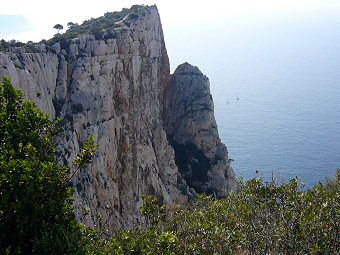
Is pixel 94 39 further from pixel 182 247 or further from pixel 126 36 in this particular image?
pixel 182 247

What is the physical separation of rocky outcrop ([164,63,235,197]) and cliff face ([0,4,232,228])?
266 mm

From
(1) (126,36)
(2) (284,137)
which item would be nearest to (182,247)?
(1) (126,36)

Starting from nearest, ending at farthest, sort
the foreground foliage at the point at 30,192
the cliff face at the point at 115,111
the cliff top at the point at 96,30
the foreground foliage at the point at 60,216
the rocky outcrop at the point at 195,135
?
the foreground foliage at the point at 30,192, the foreground foliage at the point at 60,216, the cliff face at the point at 115,111, the cliff top at the point at 96,30, the rocky outcrop at the point at 195,135

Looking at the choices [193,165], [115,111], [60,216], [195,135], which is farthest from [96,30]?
[60,216]

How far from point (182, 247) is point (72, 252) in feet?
27.2

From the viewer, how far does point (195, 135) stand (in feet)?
257

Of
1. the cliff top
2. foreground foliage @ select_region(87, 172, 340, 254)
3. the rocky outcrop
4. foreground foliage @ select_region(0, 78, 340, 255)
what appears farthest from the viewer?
the rocky outcrop

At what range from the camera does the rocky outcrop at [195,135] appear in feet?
251

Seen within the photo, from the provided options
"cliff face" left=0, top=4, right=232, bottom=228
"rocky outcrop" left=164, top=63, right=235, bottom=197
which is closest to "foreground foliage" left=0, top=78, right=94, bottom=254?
"cliff face" left=0, top=4, right=232, bottom=228

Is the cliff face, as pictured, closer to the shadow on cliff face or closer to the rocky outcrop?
the rocky outcrop

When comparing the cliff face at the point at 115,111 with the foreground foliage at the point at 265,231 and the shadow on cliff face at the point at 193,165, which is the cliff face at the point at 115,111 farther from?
the foreground foliage at the point at 265,231

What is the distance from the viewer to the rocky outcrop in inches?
3009

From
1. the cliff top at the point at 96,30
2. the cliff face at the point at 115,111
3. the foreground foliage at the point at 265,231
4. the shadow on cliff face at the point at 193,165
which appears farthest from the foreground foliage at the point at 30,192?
the shadow on cliff face at the point at 193,165

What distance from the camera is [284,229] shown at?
20719 mm
